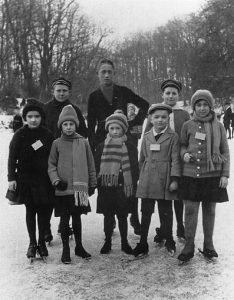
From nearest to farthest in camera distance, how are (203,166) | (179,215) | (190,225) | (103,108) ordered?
1. (203,166)
2. (190,225)
3. (179,215)
4. (103,108)

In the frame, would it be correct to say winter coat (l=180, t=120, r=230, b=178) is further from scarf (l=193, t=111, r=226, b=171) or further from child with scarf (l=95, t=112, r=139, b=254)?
child with scarf (l=95, t=112, r=139, b=254)

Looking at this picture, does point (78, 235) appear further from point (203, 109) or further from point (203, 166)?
point (203, 109)

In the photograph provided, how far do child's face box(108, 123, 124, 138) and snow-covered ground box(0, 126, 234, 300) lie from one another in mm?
1308

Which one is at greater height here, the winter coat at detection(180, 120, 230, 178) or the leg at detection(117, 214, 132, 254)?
the winter coat at detection(180, 120, 230, 178)

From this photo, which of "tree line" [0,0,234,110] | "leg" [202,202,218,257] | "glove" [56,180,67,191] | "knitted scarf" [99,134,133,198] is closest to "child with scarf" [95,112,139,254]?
"knitted scarf" [99,134,133,198]

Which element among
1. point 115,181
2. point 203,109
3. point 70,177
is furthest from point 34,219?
point 203,109

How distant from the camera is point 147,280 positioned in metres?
3.61

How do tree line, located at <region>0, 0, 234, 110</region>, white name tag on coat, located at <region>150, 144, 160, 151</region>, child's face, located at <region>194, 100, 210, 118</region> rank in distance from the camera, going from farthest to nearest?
tree line, located at <region>0, 0, 234, 110</region>
white name tag on coat, located at <region>150, 144, 160, 151</region>
child's face, located at <region>194, 100, 210, 118</region>

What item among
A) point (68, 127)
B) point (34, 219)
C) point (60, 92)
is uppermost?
point (60, 92)

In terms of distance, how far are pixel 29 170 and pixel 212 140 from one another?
193 centimetres

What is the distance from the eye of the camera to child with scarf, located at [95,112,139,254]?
426 centimetres

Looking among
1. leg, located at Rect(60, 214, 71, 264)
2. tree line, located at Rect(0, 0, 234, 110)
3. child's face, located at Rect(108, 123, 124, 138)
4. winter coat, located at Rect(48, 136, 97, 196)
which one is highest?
tree line, located at Rect(0, 0, 234, 110)

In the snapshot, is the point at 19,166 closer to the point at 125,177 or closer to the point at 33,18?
the point at 125,177

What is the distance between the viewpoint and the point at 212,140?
3.96m
